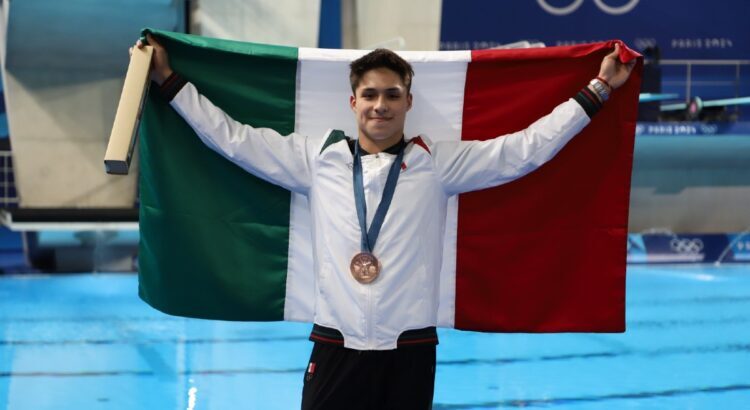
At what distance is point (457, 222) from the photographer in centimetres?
321

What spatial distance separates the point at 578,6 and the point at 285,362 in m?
10.6

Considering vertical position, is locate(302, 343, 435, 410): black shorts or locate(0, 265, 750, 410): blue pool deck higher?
locate(302, 343, 435, 410): black shorts

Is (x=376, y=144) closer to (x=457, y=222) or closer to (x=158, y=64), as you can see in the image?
(x=457, y=222)

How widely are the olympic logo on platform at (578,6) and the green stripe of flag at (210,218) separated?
1196cm

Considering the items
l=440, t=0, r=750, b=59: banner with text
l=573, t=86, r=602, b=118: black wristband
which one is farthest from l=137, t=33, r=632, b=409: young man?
l=440, t=0, r=750, b=59: banner with text

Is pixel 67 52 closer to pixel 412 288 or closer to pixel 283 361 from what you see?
pixel 283 361

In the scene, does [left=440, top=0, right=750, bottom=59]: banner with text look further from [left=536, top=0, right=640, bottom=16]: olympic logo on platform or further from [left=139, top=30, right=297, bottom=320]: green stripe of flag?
[left=139, top=30, right=297, bottom=320]: green stripe of flag

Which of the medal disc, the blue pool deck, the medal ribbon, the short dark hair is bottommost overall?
the blue pool deck

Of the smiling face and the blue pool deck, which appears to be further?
the blue pool deck

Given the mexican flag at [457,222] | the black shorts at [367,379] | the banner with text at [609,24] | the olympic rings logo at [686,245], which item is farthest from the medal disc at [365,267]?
the banner with text at [609,24]

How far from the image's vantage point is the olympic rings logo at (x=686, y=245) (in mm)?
13141

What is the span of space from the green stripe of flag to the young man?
0.46 m

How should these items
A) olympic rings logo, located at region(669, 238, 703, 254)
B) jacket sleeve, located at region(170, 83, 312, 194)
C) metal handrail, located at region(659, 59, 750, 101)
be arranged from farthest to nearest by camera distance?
metal handrail, located at region(659, 59, 750, 101), olympic rings logo, located at region(669, 238, 703, 254), jacket sleeve, located at region(170, 83, 312, 194)

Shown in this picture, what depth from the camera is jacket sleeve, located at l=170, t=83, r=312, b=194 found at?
2783 mm
